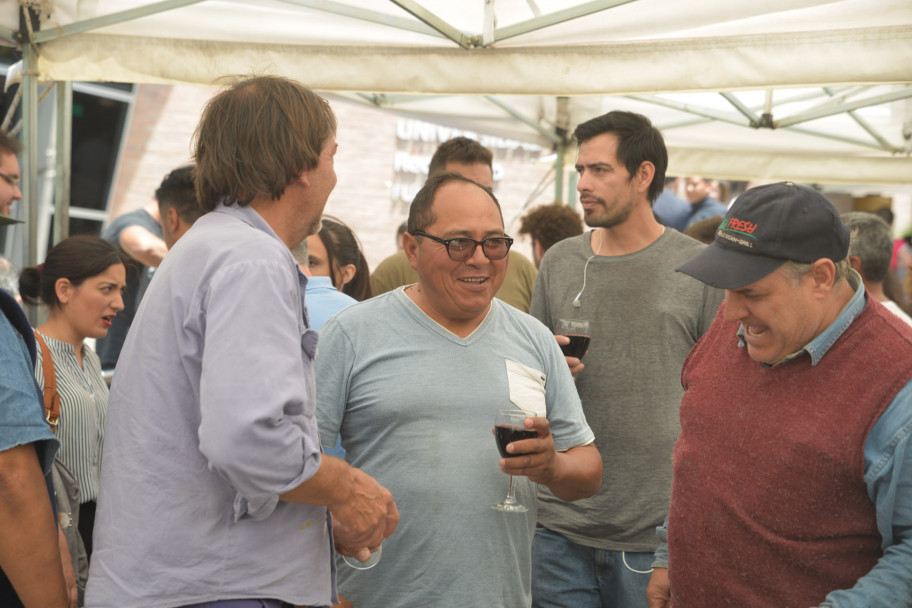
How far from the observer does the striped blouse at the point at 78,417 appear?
11.4 feet

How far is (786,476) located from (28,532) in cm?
169

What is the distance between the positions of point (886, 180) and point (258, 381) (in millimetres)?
6398

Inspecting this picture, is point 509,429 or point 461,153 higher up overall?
point 461,153

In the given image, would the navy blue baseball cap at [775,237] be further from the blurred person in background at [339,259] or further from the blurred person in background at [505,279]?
the blurred person in background at [505,279]

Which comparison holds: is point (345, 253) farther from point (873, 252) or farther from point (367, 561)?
point (873, 252)

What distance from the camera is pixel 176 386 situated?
1757mm

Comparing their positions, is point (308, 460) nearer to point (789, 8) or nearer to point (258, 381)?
point (258, 381)

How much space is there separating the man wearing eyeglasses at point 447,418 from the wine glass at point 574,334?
0.57m

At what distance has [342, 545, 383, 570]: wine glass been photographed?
2208 millimetres

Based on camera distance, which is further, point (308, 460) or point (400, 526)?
point (400, 526)

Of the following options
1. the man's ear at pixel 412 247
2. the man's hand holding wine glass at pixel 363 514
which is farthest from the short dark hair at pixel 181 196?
the man's hand holding wine glass at pixel 363 514

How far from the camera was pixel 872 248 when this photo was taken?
13.4 ft

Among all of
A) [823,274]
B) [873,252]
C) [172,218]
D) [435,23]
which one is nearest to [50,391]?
[172,218]

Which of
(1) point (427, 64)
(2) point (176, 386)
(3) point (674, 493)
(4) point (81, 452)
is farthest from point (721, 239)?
(4) point (81, 452)
